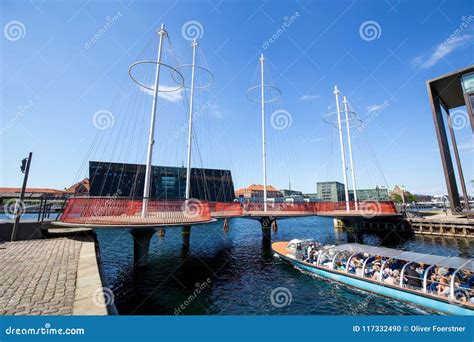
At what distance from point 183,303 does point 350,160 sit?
3179 cm

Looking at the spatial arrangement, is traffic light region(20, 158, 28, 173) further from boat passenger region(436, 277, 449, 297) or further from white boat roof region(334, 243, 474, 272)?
boat passenger region(436, 277, 449, 297)

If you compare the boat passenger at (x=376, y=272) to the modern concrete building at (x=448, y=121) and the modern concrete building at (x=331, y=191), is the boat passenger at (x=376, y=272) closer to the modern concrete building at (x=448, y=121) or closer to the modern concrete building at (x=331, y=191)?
the modern concrete building at (x=448, y=121)

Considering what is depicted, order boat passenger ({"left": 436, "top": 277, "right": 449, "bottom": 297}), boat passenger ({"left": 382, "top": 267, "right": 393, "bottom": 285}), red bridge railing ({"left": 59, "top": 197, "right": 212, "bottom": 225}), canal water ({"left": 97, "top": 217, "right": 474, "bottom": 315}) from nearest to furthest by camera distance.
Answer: boat passenger ({"left": 436, "top": 277, "right": 449, "bottom": 297})
canal water ({"left": 97, "top": 217, "right": 474, "bottom": 315})
red bridge railing ({"left": 59, "top": 197, "right": 212, "bottom": 225})
boat passenger ({"left": 382, "top": 267, "right": 393, "bottom": 285})

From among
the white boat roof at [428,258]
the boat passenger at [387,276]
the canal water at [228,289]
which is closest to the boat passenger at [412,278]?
the white boat roof at [428,258]

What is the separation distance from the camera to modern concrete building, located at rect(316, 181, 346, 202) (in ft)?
474

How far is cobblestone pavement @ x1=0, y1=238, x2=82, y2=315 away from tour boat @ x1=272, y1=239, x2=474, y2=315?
15.2 m

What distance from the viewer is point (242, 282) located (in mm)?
15211

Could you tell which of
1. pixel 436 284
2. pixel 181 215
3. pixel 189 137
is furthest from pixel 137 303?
pixel 189 137

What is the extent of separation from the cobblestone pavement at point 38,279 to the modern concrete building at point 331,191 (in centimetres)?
15086

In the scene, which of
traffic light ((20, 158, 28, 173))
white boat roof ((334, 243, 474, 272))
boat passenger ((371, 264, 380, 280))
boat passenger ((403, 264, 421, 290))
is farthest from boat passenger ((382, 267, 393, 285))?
traffic light ((20, 158, 28, 173))

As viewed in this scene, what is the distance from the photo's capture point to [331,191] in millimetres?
149250

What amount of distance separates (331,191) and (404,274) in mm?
147437

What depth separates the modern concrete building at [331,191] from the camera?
5689 inches
